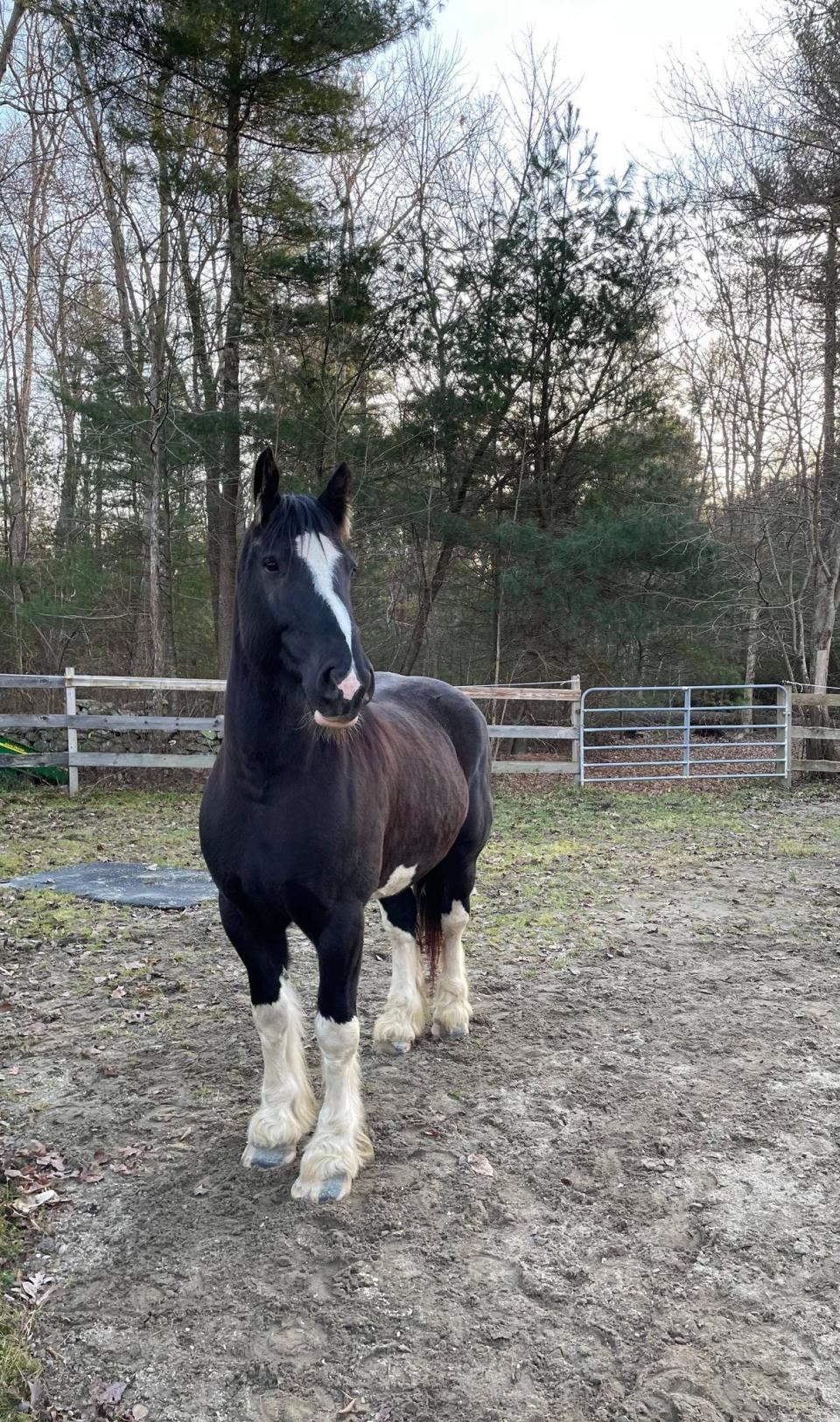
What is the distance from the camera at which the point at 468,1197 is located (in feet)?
8.71

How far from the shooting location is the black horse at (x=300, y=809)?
8.07 feet

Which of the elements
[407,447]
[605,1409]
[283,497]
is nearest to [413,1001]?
[605,1409]

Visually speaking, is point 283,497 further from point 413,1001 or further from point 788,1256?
point 788,1256

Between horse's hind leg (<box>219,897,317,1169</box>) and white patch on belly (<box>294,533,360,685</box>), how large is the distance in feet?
3.38

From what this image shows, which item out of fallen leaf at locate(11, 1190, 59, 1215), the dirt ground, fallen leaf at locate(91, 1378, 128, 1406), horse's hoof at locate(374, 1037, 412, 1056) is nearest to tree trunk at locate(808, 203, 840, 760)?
the dirt ground

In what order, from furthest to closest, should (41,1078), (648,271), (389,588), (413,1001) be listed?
1. (389,588)
2. (648,271)
3. (413,1001)
4. (41,1078)

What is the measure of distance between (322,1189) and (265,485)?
2161mm

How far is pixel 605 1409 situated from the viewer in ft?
6.08

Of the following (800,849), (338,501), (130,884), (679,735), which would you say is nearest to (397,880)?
(338,501)

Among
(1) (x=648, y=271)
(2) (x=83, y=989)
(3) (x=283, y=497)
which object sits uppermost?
(1) (x=648, y=271)

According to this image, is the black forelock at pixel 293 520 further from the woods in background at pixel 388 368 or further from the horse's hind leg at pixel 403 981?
the woods in background at pixel 388 368

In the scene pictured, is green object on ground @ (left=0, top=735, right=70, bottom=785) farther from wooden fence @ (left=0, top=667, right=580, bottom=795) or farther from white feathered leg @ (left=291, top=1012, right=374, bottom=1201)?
white feathered leg @ (left=291, top=1012, right=374, bottom=1201)

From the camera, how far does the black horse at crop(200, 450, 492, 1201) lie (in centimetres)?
246

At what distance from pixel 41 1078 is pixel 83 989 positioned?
1.02m
